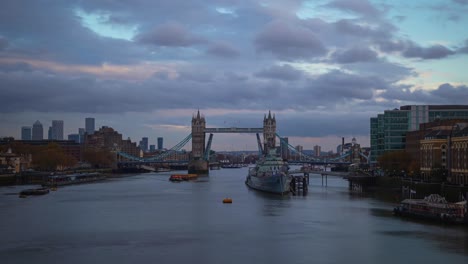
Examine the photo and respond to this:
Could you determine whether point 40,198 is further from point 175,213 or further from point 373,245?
point 373,245

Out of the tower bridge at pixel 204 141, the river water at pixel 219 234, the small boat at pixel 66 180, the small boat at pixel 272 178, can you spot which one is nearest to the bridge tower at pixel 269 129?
the tower bridge at pixel 204 141

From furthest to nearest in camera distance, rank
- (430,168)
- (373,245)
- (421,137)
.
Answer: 1. (421,137)
2. (430,168)
3. (373,245)

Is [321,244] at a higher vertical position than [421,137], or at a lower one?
lower

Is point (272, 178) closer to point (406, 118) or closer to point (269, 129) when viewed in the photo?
point (406, 118)

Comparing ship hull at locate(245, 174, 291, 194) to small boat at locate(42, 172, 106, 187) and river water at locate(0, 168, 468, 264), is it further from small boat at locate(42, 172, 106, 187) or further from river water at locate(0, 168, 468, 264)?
small boat at locate(42, 172, 106, 187)

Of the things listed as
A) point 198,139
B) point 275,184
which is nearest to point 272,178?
point 275,184

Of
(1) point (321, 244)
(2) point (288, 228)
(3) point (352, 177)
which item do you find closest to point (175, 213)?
(2) point (288, 228)
